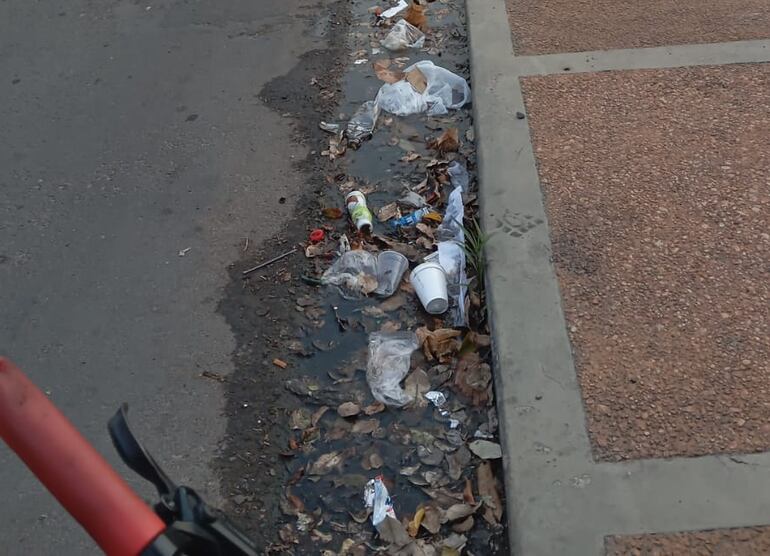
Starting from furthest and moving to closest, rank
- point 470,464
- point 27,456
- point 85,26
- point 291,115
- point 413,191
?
1. point 85,26
2. point 291,115
3. point 413,191
4. point 470,464
5. point 27,456

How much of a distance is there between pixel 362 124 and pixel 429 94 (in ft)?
1.71

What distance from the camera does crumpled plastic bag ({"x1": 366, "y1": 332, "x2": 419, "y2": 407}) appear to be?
364 cm

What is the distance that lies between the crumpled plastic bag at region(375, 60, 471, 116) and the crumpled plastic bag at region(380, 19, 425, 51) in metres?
0.54

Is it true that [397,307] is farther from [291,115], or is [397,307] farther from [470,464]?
[291,115]

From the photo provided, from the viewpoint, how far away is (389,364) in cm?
374

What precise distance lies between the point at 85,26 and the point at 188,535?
6208mm

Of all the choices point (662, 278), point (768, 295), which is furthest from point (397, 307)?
point (768, 295)

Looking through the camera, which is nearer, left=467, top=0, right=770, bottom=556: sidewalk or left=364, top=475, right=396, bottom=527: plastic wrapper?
left=467, top=0, right=770, bottom=556: sidewalk

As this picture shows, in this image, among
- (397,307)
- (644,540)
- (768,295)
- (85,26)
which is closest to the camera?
(644,540)

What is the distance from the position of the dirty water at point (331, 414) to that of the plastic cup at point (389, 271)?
5 centimetres

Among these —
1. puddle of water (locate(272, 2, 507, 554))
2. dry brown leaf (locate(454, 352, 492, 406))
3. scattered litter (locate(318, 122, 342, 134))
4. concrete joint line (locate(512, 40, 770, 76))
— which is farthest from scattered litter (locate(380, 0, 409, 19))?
dry brown leaf (locate(454, 352, 492, 406))

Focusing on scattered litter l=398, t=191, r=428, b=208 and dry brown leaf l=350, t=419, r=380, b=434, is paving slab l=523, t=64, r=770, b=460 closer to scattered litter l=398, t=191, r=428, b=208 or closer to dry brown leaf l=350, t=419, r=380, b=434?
scattered litter l=398, t=191, r=428, b=208

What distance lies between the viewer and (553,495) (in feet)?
9.71

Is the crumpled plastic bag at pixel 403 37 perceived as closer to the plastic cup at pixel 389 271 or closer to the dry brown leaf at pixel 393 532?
the plastic cup at pixel 389 271
